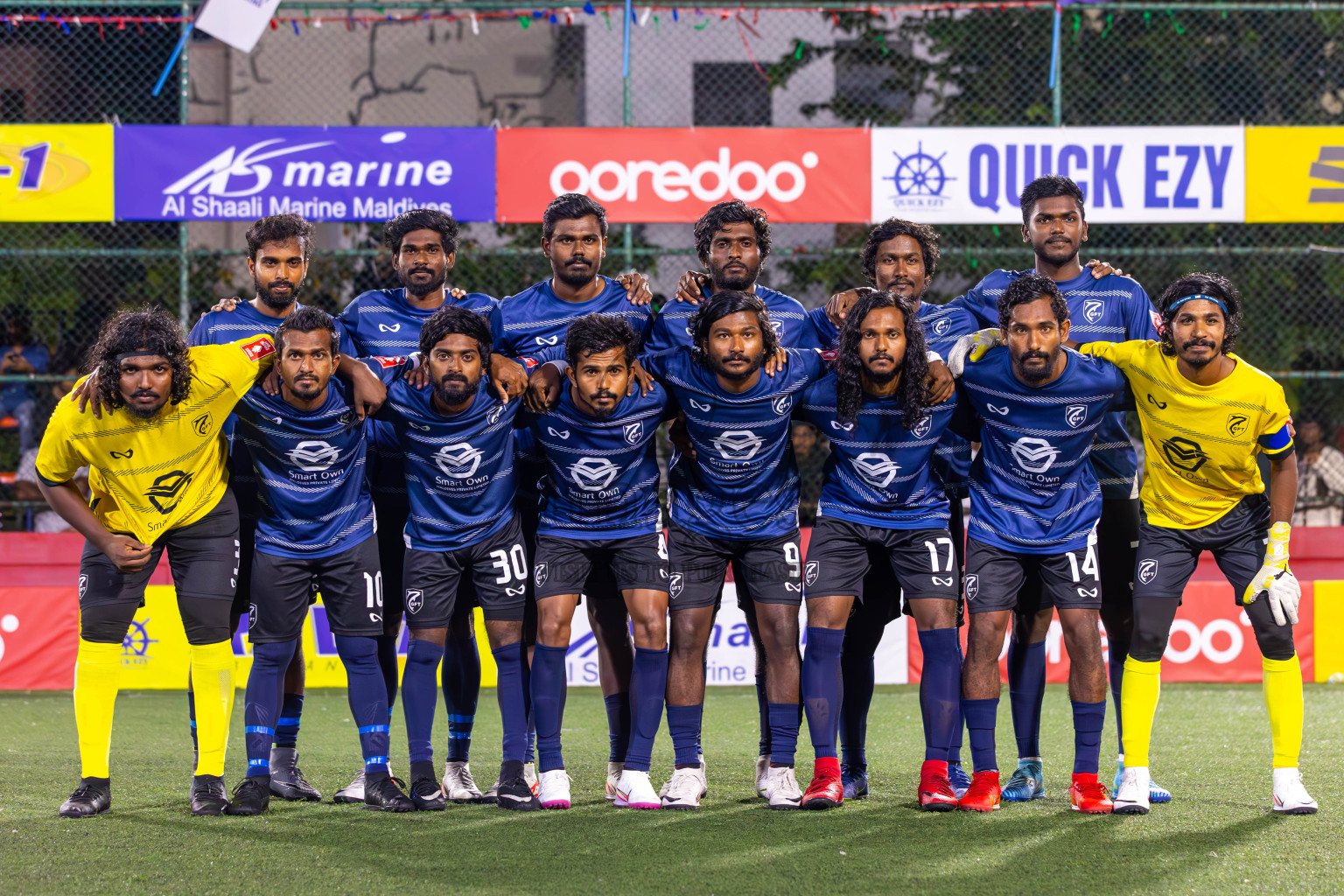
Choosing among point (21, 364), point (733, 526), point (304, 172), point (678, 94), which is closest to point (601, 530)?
point (733, 526)

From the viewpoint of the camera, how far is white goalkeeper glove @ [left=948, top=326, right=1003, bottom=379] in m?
4.88

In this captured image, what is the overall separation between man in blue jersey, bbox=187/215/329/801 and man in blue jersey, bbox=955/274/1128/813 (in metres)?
2.48

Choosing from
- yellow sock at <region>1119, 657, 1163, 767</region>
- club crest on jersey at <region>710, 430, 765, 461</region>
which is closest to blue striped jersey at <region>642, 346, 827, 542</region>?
club crest on jersey at <region>710, 430, 765, 461</region>

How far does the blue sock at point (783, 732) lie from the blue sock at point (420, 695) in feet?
3.96

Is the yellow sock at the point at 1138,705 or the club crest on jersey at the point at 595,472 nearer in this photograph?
the yellow sock at the point at 1138,705

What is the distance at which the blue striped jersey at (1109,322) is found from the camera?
5223mm

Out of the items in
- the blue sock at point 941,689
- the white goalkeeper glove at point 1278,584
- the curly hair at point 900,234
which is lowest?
the blue sock at point 941,689

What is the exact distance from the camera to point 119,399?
4672 mm

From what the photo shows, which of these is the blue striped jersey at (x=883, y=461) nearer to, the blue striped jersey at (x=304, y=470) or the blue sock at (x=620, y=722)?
the blue sock at (x=620, y=722)

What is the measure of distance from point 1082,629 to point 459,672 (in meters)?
2.30

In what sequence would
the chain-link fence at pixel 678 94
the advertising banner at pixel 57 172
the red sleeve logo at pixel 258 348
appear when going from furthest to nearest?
the chain-link fence at pixel 678 94 < the advertising banner at pixel 57 172 < the red sleeve logo at pixel 258 348

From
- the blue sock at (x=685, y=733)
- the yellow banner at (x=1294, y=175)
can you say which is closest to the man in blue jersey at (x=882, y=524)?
the blue sock at (x=685, y=733)

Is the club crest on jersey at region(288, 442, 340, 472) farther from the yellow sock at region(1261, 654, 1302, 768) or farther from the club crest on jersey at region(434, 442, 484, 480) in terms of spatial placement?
the yellow sock at region(1261, 654, 1302, 768)

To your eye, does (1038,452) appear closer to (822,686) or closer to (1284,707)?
(822,686)
